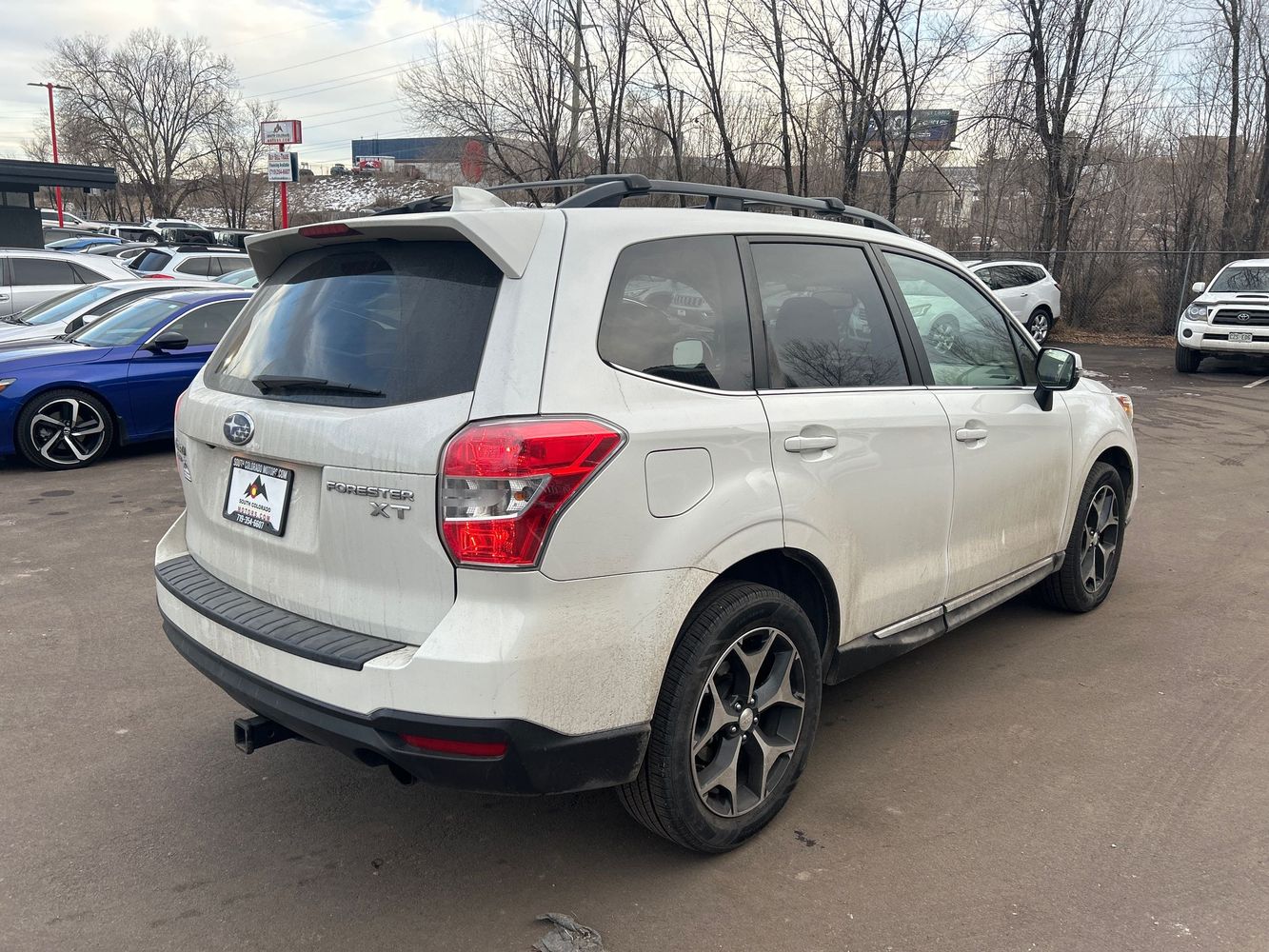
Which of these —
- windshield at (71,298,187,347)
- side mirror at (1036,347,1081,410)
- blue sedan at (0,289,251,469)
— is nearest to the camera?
side mirror at (1036,347,1081,410)

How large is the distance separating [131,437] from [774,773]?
→ 751cm

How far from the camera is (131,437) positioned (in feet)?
28.5

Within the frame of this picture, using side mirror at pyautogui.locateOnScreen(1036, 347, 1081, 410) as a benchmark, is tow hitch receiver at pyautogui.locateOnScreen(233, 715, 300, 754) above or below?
below

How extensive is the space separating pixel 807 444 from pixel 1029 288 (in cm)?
1829

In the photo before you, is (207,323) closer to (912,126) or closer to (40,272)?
(40,272)

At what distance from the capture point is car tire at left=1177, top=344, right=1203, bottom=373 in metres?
15.9

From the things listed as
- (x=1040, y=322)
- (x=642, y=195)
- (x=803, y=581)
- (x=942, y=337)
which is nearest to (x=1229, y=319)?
(x=1040, y=322)

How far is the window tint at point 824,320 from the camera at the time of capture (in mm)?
3152

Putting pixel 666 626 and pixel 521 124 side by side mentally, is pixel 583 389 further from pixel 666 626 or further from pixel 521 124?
pixel 521 124

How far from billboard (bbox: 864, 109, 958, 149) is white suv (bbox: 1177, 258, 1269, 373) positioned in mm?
8593

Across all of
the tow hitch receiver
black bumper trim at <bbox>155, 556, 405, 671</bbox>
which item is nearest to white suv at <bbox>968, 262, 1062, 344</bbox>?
black bumper trim at <bbox>155, 556, 405, 671</bbox>

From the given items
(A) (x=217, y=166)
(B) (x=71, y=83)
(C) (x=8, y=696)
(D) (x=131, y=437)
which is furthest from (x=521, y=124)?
(B) (x=71, y=83)

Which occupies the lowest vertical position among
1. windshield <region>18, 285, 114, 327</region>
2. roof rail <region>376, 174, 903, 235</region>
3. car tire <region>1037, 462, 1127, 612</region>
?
car tire <region>1037, 462, 1127, 612</region>

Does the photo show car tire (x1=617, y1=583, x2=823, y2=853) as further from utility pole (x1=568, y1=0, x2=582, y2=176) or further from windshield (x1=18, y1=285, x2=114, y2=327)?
utility pole (x1=568, y1=0, x2=582, y2=176)
